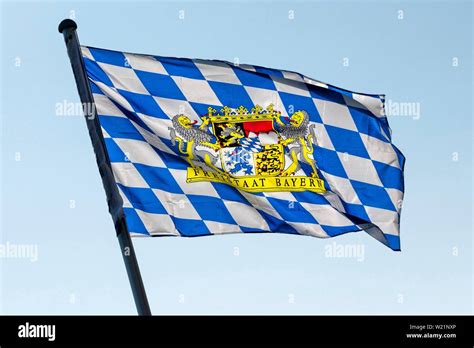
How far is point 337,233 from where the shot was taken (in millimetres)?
13641

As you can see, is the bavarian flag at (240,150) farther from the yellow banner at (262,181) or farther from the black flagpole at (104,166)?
the black flagpole at (104,166)

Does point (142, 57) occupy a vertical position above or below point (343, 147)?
above

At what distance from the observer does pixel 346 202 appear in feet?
45.8

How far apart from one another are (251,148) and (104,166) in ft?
9.33

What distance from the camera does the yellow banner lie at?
1346 centimetres

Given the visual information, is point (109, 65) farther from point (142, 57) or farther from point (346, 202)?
point (346, 202)

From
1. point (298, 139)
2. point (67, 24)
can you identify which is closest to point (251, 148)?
point (298, 139)

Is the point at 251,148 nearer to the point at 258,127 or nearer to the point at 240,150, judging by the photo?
the point at 240,150
